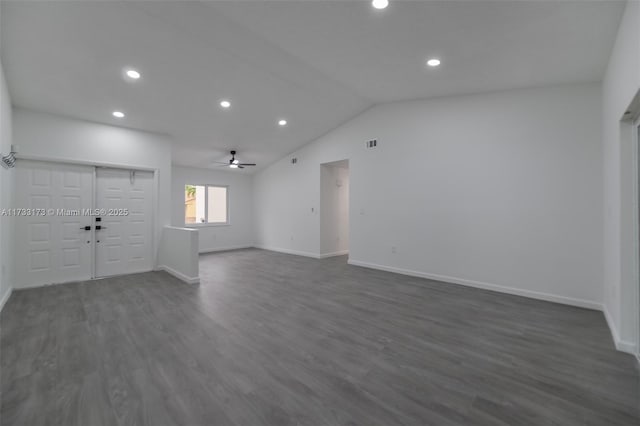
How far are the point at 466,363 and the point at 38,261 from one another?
249 inches

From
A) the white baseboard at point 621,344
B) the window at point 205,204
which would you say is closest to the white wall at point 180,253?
the window at point 205,204

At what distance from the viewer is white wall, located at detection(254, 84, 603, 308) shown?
3607 millimetres

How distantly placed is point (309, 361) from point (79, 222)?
5.07 metres

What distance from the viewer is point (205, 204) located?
8.63 m

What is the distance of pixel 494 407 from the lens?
1.74 metres

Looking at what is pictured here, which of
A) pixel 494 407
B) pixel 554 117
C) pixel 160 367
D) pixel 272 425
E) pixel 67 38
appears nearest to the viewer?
pixel 272 425

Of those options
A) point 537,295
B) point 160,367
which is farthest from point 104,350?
point 537,295

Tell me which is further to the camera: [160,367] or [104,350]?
[104,350]

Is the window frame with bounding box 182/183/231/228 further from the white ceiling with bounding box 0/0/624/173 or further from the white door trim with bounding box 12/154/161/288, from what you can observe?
the white ceiling with bounding box 0/0/624/173

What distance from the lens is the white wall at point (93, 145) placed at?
4.33 m

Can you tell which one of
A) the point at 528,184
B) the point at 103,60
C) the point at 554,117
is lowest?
the point at 528,184

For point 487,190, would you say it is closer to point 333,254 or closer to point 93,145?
point 333,254

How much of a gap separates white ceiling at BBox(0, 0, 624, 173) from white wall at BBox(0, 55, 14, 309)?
0.36m

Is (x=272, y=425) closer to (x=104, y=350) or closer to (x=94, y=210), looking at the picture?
(x=104, y=350)
